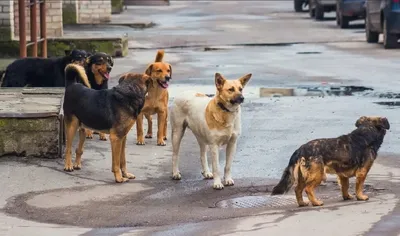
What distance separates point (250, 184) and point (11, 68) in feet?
15.8

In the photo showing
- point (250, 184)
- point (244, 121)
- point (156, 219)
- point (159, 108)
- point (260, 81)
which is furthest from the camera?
point (260, 81)

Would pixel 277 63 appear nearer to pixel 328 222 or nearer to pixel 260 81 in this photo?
pixel 260 81

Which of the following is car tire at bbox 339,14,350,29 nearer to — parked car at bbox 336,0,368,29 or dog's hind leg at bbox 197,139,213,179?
parked car at bbox 336,0,368,29

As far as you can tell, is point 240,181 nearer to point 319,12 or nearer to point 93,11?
point 93,11

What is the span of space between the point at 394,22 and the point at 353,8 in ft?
27.0

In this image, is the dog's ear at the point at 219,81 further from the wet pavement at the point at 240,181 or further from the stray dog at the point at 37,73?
the stray dog at the point at 37,73

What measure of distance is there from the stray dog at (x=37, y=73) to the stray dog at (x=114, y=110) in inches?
117

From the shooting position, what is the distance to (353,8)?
3142 cm

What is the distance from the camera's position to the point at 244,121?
13.8 metres

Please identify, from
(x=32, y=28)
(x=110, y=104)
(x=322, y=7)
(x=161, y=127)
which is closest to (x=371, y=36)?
(x=32, y=28)

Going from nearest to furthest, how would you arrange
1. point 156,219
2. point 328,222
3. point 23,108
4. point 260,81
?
1. point 328,222
2. point 156,219
3. point 23,108
4. point 260,81

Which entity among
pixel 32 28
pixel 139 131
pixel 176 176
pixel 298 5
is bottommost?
pixel 298 5

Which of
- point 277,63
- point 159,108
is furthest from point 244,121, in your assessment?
point 277,63

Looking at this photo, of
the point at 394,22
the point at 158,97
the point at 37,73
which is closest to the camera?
the point at 158,97
